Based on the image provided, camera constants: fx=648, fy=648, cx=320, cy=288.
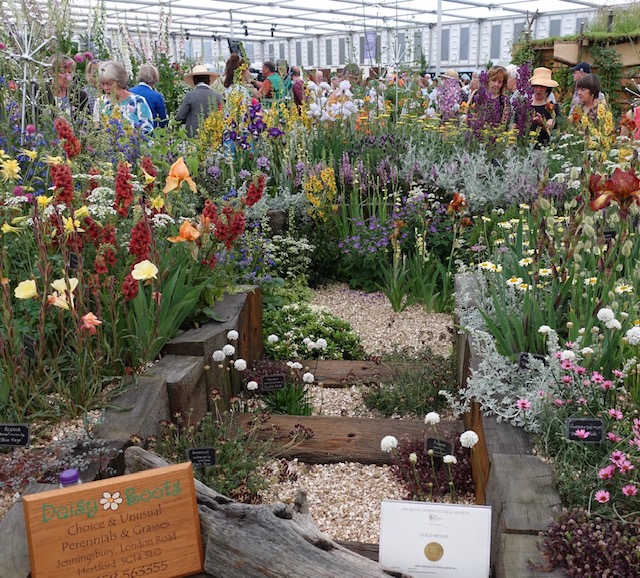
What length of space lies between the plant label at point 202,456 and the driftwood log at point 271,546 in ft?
1.10

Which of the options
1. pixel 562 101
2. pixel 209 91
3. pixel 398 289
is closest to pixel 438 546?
pixel 398 289

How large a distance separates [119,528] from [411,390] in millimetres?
1863

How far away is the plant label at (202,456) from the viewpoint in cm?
222

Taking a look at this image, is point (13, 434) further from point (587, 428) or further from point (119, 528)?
point (587, 428)

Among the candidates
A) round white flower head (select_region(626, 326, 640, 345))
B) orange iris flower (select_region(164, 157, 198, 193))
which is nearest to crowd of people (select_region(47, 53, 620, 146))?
orange iris flower (select_region(164, 157, 198, 193))

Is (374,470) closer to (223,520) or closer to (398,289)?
(223,520)

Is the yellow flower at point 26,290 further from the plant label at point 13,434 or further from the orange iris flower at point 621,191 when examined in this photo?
the orange iris flower at point 621,191

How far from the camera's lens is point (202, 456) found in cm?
223

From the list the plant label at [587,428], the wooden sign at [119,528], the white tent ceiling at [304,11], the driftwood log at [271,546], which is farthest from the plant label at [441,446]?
the white tent ceiling at [304,11]

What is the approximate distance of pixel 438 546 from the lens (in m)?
1.77

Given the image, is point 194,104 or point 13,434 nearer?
point 13,434

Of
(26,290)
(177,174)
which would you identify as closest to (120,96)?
(177,174)

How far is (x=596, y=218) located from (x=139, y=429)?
1.95 metres

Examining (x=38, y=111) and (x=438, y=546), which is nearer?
(x=438, y=546)
